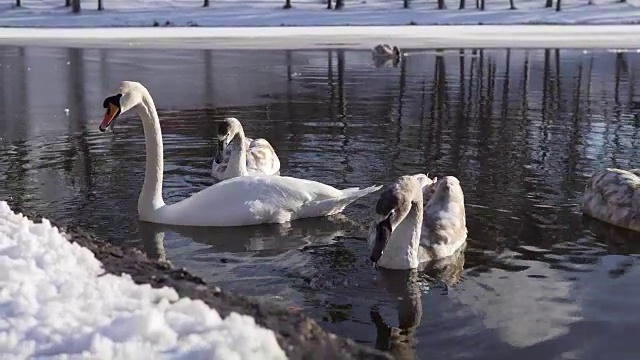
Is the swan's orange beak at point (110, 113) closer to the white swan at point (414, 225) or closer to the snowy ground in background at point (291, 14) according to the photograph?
the white swan at point (414, 225)

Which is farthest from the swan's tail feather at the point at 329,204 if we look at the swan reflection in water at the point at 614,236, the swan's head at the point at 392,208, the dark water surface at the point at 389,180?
the swan reflection in water at the point at 614,236

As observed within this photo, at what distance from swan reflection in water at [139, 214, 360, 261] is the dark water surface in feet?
0.08

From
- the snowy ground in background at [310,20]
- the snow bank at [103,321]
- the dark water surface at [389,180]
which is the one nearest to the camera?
the snow bank at [103,321]

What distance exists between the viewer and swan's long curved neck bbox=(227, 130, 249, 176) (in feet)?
31.4

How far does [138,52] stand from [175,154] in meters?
21.6

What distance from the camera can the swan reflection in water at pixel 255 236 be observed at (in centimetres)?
719

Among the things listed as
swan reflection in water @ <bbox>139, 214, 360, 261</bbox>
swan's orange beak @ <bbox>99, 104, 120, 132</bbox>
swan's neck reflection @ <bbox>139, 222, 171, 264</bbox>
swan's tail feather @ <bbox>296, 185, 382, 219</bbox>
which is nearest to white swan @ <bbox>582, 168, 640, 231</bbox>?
swan's tail feather @ <bbox>296, 185, 382, 219</bbox>

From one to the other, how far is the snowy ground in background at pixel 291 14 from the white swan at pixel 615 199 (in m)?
55.2

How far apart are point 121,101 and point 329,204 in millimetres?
2120

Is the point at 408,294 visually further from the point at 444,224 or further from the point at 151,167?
the point at 151,167

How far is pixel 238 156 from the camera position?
962cm

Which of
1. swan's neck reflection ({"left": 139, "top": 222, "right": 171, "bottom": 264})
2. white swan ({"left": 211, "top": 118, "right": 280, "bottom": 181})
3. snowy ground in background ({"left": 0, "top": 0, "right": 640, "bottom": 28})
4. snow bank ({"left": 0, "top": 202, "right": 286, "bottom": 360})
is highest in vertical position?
snowy ground in background ({"left": 0, "top": 0, "right": 640, "bottom": 28})

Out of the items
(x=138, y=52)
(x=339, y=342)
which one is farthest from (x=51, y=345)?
(x=138, y=52)

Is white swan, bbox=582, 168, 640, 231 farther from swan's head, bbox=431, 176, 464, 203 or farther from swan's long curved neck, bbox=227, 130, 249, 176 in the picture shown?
swan's long curved neck, bbox=227, 130, 249, 176
